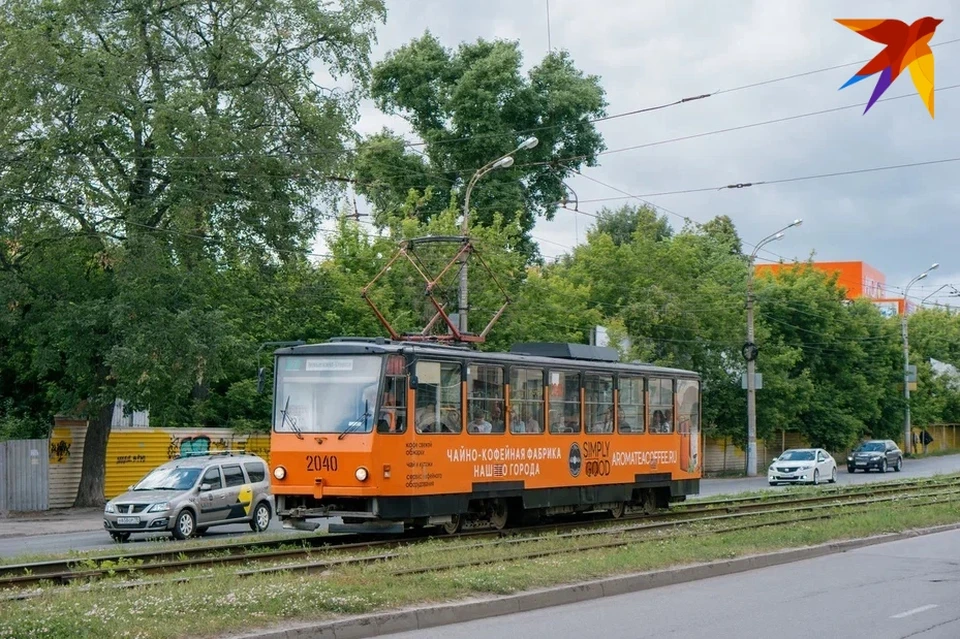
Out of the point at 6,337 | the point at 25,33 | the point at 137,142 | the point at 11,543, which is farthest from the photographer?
the point at 6,337

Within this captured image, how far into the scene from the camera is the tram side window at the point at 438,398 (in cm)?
2039

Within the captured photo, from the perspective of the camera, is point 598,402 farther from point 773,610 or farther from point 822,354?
point 822,354

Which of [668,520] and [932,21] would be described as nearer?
[932,21]

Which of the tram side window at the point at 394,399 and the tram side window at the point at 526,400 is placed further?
the tram side window at the point at 526,400

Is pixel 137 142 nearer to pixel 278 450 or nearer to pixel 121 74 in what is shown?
pixel 121 74

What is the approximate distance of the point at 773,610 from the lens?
1309 cm

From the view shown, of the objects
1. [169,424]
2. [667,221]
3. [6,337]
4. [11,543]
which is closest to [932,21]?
[11,543]

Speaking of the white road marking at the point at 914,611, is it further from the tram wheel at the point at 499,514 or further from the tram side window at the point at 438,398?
the tram wheel at the point at 499,514

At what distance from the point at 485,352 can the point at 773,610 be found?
30.0 ft

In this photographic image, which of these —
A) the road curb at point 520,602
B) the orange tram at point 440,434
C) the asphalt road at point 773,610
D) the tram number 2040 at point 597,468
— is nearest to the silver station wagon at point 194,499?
the orange tram at point 440,434

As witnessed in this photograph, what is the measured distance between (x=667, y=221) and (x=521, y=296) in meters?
50.9

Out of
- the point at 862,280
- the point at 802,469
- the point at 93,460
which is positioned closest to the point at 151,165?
the point at 93,460

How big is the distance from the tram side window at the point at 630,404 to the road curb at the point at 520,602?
6739 millimetres

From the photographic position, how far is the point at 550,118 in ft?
190
